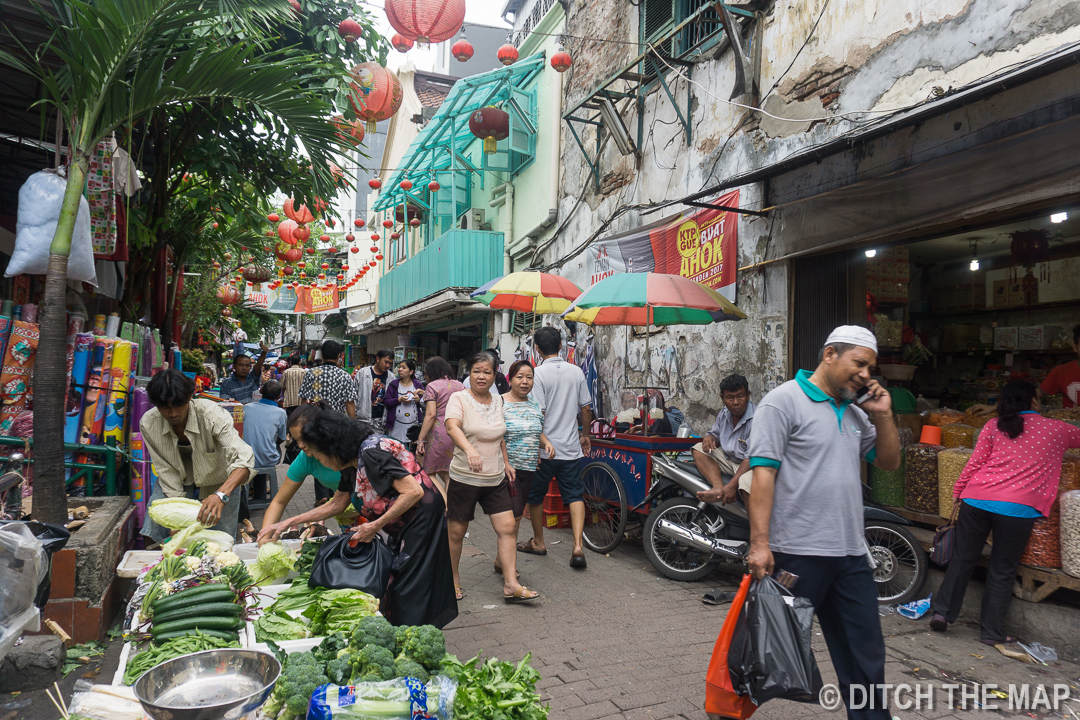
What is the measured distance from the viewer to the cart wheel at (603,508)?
654 centimetres

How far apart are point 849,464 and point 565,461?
3521mm

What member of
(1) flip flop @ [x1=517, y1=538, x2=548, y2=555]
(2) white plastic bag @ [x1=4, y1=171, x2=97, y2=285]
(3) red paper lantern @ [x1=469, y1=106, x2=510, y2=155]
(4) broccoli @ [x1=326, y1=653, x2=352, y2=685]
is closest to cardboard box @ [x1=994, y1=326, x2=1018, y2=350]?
(1) flip flop @ [x1=517, y1=538, x2=548, y2=555]

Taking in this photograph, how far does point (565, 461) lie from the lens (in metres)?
6.25

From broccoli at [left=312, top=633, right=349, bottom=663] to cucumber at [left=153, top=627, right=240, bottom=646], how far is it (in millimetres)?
554

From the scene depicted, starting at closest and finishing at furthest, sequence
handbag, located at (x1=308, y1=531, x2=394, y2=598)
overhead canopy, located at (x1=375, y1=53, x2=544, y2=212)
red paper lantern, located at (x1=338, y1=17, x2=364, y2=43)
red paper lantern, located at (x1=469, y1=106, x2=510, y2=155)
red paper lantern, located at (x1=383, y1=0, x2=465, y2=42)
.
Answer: handbag, located at (x1=308, y1=531, x2=394, y2=598)
red paper lantern, located at (x1=383, y1=0, x2=465, y2=42)
red paper lantern, located at (x1=338, y1=17, x2=364, y2=43)
red paper lantern, located at (x1=469, y1=106, x2=510, y2=155)
overhead canopy, located at (x1=375, y1=53, x2=544, y2=212)

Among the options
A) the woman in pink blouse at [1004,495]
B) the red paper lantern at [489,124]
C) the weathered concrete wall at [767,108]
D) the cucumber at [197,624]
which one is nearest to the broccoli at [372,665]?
the cucumber at [197,624]

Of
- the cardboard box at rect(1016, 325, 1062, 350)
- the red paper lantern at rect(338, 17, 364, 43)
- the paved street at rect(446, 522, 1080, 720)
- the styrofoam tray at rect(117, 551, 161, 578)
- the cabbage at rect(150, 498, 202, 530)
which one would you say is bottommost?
the paved street at rect(446, 522, 1080, 720)

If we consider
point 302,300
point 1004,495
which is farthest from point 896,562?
point 302,300

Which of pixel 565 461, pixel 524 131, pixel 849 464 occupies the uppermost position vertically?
pixel 524 131

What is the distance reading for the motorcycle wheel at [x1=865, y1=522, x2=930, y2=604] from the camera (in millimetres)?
5023

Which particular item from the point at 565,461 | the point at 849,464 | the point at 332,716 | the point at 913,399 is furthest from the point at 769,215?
the point at 332,716

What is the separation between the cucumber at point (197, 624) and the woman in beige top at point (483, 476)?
80.4 inches

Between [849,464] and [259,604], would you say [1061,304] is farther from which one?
[259,604]

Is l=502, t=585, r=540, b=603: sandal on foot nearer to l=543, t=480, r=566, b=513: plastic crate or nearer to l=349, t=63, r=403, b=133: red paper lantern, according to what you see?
l=543, t=480, r=566, b=513: plastic crate
